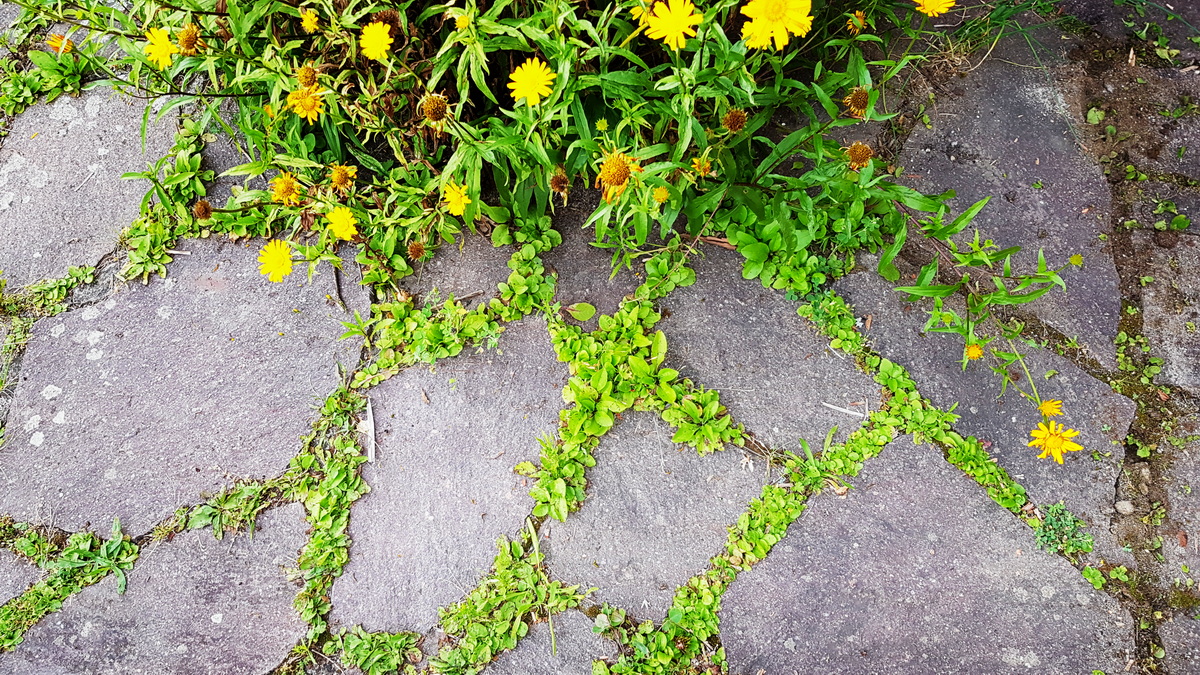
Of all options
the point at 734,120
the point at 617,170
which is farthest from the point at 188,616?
the point at 734,120

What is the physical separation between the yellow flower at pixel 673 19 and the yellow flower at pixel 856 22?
1.42 feet

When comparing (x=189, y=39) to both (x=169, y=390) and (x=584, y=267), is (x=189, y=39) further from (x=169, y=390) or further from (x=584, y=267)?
(x=584, y=267)

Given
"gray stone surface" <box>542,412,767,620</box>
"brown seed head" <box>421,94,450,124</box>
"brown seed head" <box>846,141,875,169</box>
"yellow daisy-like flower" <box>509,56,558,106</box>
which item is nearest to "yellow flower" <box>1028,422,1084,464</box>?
"gray stone surface" <box>542,412,767,620</box>

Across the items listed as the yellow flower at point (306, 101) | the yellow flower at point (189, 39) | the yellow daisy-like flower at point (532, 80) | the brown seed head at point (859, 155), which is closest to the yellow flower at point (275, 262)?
the yellow flower at point (306, 101)

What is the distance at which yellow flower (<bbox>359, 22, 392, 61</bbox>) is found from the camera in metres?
1.58

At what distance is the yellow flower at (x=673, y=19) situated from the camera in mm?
1456

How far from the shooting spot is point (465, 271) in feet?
6.98

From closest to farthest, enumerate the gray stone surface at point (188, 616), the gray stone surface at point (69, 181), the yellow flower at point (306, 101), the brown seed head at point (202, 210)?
the yellow flower at point (306, 101) → the gray stone surface at point (188, 616) → the brown seed head at point (202, 210) → the gray stone surface at point (69, 181)

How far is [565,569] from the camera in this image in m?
1.84

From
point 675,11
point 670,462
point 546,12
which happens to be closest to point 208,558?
point 670,462

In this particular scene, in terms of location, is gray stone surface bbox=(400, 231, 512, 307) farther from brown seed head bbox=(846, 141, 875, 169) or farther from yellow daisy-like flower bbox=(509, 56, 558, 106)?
brown seed head bbox=(846, 141, 875, 169)

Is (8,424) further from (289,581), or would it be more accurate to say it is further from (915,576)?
(915,576)

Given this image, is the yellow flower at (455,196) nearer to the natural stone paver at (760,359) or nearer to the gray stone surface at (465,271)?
the gray stone surface at (465,271)

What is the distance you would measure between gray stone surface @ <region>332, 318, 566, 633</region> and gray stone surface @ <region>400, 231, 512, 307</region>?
149mm
